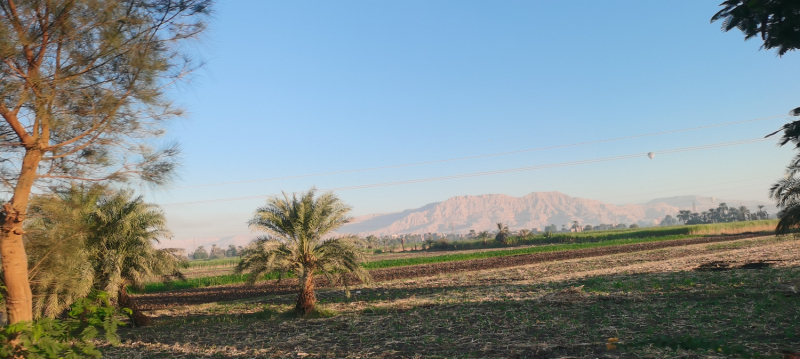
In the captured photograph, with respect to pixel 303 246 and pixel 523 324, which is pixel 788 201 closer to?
pixel 523 324

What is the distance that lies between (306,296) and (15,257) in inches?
395

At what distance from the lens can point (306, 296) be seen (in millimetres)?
15469

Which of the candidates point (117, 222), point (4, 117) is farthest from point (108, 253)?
point (4, 117)

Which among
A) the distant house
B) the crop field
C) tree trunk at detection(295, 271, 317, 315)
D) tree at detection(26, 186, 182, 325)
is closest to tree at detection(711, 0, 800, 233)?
the crop field

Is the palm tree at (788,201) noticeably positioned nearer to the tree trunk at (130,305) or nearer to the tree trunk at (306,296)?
the tree trunk at (306,296)

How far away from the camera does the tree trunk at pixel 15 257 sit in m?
6.00

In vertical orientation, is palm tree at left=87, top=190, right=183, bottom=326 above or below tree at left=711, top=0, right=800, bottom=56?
below

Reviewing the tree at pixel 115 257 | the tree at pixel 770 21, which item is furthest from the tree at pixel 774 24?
the tree at pixel 115 257

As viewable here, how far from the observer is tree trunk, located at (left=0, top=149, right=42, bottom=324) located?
5996 mm

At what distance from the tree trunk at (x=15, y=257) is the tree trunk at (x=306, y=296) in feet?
31.4

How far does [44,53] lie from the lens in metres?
6.34

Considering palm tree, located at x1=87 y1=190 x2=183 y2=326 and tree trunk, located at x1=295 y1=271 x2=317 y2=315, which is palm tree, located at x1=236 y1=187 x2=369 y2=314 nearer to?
tree trunk, located at x1=295 y1=271 x2=317 y2=315

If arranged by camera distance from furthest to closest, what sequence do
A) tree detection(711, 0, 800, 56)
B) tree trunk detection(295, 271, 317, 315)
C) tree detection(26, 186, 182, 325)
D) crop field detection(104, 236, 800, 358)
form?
tree trunk detection(295, 271, 317, 315) → tree detection(26, 186, 182, 325) → crop field detection(104, 236, 800, 358) → tree detection(711, 0, 800, 56)

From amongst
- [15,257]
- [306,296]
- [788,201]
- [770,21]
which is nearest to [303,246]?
[306,296]
